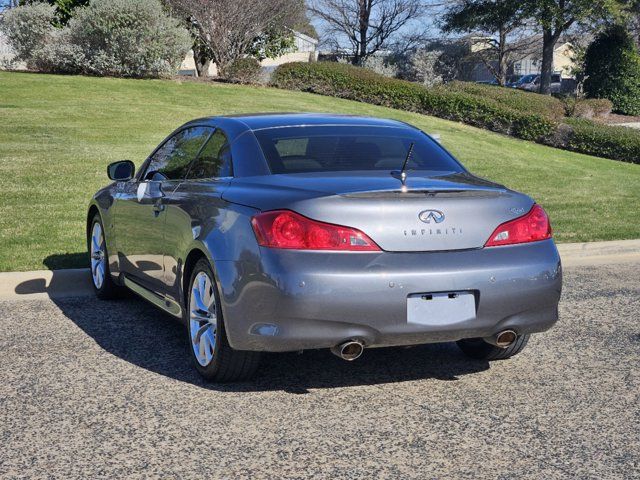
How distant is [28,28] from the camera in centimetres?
2502

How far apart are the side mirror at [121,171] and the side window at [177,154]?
0.46 ft

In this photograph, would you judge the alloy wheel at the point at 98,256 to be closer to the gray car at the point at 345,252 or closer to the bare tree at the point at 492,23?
the gray car at the point at 345,252

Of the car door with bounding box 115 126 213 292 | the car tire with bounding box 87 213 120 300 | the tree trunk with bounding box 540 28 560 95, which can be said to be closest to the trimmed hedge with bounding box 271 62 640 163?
the tree trunk with bounding box 540 28 560 95

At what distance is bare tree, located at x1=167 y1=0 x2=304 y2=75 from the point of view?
26938mm

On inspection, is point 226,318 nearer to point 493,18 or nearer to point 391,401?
point 391,401

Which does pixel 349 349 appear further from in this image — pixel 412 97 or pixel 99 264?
pixel 412 97

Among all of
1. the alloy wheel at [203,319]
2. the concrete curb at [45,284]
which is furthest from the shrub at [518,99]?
the alloy wheel at [203,319]

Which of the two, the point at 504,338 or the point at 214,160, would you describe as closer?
the point at 504,338

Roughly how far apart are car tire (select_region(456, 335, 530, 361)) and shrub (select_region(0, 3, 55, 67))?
21708 millimetres

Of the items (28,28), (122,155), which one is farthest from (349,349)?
(28,28)

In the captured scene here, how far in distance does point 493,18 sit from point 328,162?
114 ft

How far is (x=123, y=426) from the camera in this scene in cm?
462

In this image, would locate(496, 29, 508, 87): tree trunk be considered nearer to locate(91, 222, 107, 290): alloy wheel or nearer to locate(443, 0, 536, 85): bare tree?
locate(443, 0, 536, 85): bare tree

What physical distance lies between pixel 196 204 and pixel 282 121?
2.83 feet
